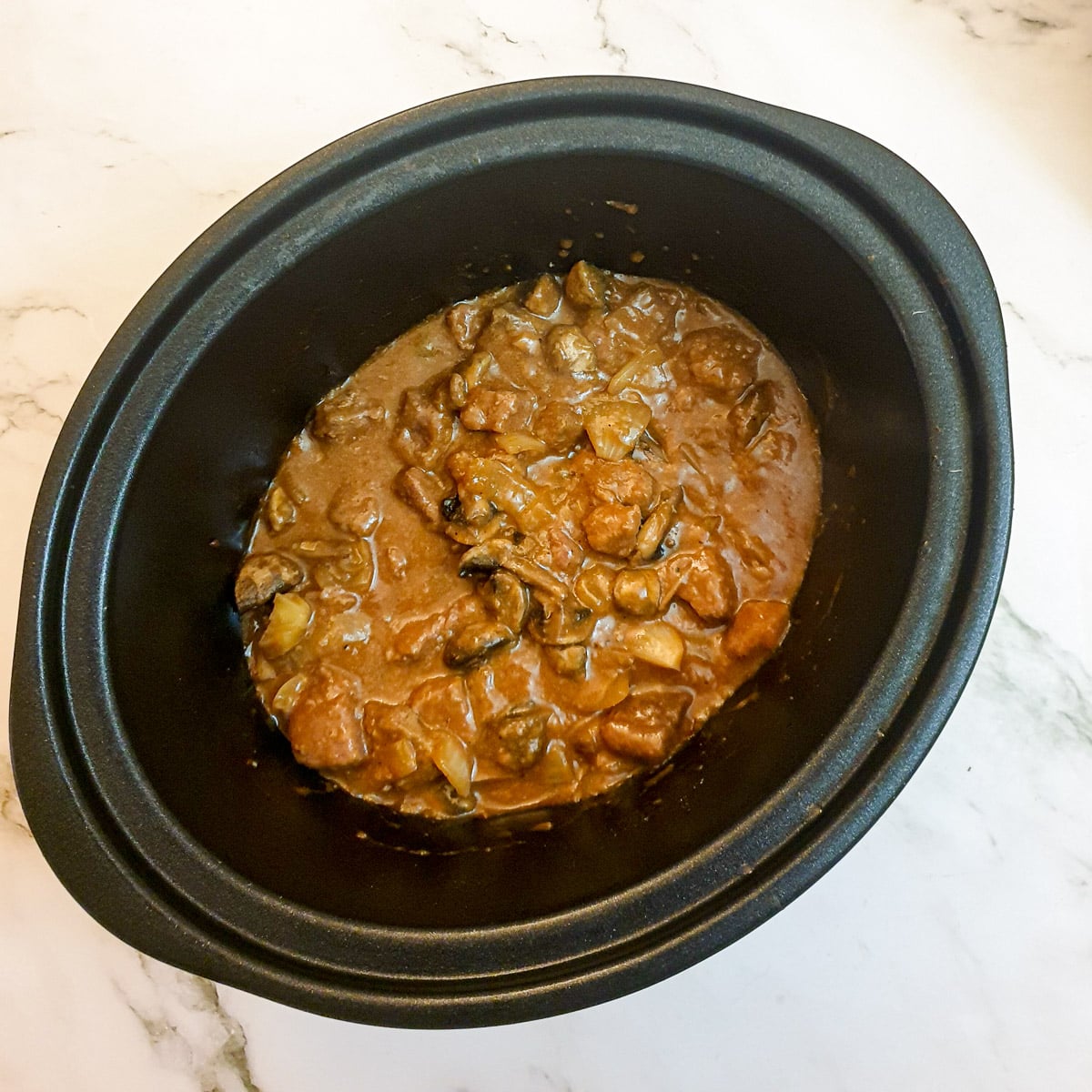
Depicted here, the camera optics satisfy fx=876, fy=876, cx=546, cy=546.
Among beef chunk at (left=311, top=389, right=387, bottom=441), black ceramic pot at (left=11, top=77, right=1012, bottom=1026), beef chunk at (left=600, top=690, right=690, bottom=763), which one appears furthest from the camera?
beef chunk at (left=311, top=389, right=387, bottom=441)

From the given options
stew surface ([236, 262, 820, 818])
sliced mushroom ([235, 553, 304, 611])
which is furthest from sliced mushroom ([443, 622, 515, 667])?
sliced mushroom ([235, 553, 304, 611])

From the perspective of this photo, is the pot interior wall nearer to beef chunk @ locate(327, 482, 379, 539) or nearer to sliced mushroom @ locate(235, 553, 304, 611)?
sliced mushroom @ locate(235, 553, 304, 611)

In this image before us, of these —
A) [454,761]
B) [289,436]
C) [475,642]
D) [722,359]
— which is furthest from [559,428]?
[454,761]

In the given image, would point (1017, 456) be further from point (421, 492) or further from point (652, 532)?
point (421, 492)

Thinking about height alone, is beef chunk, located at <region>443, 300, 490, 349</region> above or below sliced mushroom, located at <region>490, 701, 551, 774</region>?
above

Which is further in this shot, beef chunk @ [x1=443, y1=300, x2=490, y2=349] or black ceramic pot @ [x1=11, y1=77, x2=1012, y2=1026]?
beef chunk @ [x1=443, y1=300, x2=490, y2=349]

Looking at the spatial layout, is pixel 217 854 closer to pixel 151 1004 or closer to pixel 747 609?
pixel 151 1004
